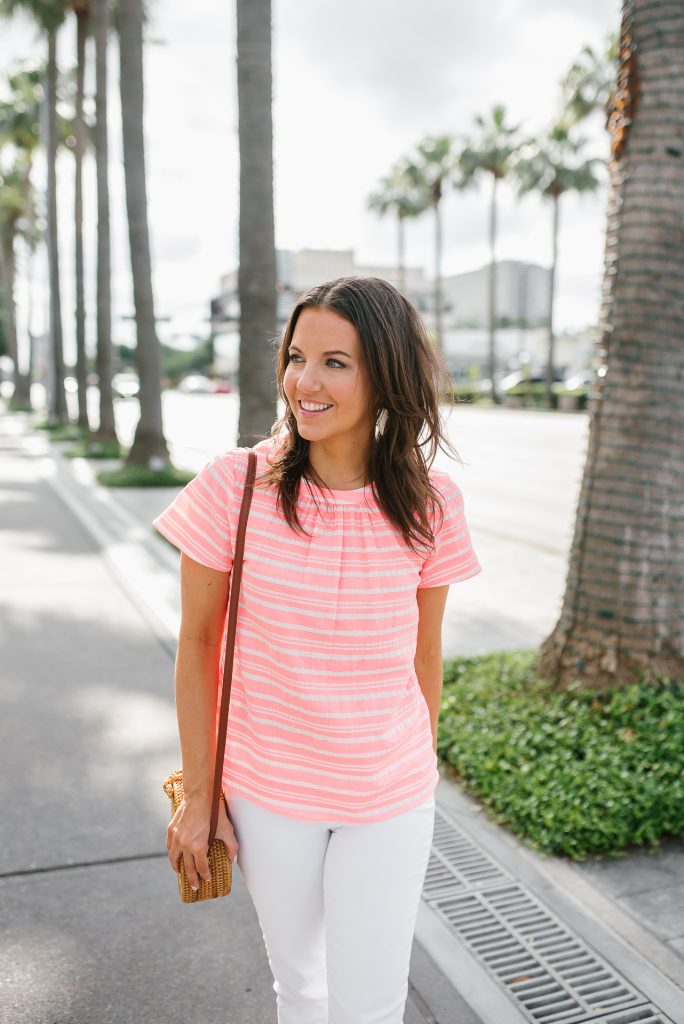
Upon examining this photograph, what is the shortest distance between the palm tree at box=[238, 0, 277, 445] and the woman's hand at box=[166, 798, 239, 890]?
20.6 ft

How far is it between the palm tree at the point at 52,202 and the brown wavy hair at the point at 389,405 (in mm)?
22797

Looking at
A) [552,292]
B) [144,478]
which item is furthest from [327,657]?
[552,292]

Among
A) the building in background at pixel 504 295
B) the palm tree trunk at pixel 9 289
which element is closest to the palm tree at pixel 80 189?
the palm tree trunk at pixel 9 289

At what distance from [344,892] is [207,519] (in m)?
0.74

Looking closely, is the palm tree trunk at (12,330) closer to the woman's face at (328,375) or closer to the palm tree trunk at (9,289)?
the palm tree trunk at (9,289)

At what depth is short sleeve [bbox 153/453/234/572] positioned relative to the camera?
1.87 metres

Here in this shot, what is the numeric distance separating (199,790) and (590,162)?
138ft

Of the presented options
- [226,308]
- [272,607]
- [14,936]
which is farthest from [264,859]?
[226,308]

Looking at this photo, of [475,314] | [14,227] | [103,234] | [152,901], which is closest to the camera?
[152,901]

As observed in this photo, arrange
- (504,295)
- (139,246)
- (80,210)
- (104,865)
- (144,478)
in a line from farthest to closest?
1. (504,295)
2. (80,210)
3. (144,478)
4. (139,246)
5. (104,865)

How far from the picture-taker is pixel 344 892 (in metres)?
1.85

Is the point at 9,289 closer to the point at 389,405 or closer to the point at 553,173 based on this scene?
the point at 553,173

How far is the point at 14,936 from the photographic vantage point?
10.2 feet

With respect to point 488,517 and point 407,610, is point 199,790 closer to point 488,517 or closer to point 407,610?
point 407,610
